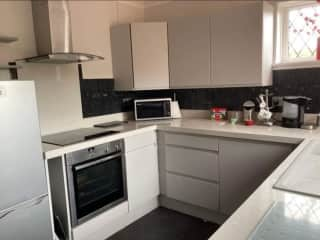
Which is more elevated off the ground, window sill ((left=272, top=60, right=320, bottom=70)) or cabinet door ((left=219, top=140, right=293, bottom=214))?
window sill ((left=272, top=60, right=320, bottom=70))

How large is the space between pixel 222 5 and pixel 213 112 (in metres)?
1.13

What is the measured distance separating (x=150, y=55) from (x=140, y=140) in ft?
3.11

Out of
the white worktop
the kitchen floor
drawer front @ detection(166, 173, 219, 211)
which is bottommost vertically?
the kitchen floor

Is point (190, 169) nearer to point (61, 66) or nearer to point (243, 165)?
point (243, 165)

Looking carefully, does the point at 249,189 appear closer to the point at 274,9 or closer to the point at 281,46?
the point at 281,46

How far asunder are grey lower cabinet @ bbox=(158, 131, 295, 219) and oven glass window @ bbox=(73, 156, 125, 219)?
21.8 inches

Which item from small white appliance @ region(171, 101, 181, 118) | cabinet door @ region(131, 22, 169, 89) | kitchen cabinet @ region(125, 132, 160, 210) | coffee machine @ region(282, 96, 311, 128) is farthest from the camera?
small white appliance @ region(171, 101, 181, 118)

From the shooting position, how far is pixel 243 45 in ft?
8.13

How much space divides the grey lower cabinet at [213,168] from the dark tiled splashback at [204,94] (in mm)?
672

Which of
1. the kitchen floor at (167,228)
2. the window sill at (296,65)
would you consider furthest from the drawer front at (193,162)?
the window sill at (296,65)

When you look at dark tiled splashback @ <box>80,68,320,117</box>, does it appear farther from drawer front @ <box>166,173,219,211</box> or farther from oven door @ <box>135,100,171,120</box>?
drawer front @ <box>166,173,219,211</box>

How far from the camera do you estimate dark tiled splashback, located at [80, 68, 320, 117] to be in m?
2.44

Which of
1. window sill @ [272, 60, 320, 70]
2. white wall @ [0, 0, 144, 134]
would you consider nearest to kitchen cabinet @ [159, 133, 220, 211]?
white wall @ [0, 0, 144, 134]

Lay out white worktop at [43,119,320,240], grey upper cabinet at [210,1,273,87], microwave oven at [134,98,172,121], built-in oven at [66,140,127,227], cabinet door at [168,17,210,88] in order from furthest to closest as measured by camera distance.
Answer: microwave oven at [134,98,172,121], cabinet door at [168,17,210,88], grey upper cabinet at [210,1,273,87], built-in oven at [66,140,127,227], white worktop at [43,119,320,240]
